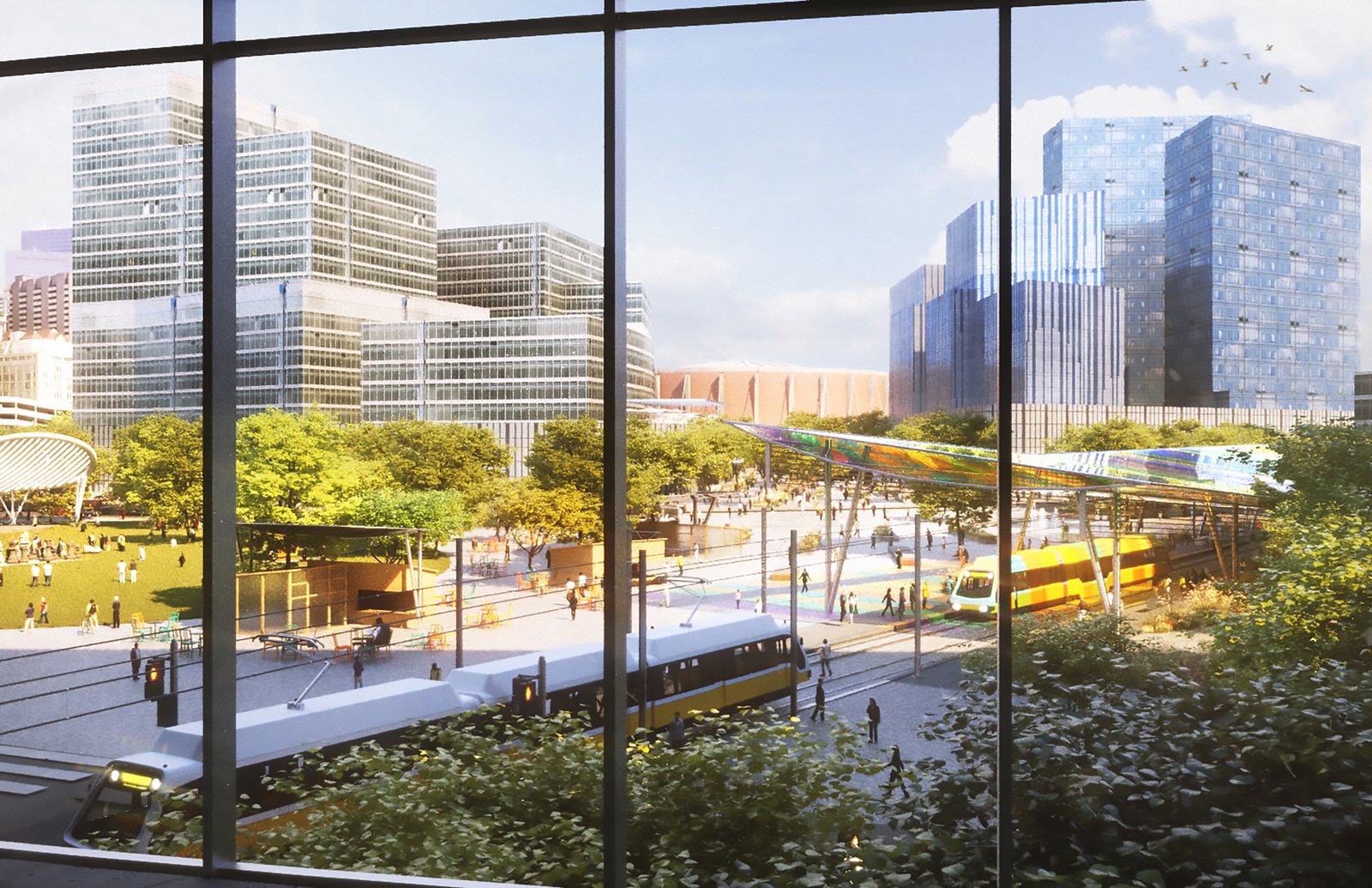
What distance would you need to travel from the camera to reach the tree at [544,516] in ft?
80.9

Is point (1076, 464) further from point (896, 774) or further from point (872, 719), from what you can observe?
point (896, 774)

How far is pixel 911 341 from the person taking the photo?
94.9 feet

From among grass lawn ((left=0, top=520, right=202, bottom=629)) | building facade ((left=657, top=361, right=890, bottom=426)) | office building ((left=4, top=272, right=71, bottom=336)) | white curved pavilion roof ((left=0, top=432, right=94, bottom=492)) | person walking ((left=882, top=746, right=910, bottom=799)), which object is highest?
office building ((left=4, top=272, right=71, bottom=336))

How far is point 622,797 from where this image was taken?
1.76 meters

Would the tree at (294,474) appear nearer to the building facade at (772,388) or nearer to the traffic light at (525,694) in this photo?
the building facade at (772,388)

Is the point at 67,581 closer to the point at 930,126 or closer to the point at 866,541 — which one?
the point at 866,541

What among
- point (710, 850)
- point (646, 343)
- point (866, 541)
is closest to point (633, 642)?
point (710, 850)

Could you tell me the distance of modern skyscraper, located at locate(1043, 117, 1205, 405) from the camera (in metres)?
24.3

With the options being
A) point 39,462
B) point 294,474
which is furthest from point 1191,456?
point 39,462

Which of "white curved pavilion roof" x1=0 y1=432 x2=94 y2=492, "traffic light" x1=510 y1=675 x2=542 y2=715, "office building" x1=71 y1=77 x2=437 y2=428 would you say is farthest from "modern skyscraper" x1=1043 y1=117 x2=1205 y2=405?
"white curved pavilion roof" x1=0 y1=432 x2=94 y2=492

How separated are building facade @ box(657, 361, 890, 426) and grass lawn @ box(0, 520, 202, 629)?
A: 22185 mm

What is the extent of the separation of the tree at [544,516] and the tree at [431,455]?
217 centimetres

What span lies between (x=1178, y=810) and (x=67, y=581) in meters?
29.8

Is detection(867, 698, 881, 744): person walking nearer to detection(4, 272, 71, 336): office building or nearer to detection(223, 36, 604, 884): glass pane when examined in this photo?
detection(223, 36, 604, 884): glass pane
